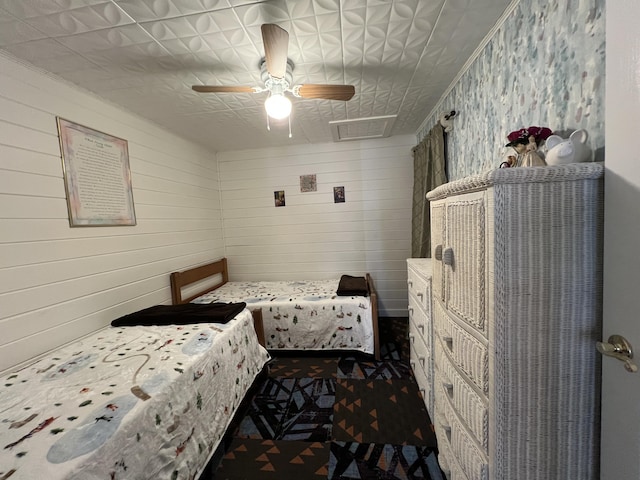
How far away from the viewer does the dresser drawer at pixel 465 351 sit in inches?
35.9

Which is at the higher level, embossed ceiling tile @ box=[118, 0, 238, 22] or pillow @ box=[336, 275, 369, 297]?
embossed ceiling tile @ box=[118, 0, 238, 22]

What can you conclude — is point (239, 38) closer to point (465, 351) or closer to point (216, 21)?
point (216, 21)

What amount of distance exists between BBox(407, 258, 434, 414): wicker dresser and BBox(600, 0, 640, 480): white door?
34.5 inches

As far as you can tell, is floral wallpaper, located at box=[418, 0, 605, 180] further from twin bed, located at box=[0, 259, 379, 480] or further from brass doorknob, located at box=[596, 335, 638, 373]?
twin bed, located at box=[0, 259, 379, 480]

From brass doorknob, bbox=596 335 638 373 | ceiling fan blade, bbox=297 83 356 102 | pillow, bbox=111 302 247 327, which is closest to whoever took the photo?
brass doorknob, bbox=596 335 638 373

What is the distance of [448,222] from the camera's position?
118cm

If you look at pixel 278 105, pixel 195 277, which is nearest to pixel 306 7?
pixel 278 105

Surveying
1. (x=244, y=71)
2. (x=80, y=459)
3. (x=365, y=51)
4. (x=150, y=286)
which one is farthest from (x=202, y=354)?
(x=365, y=51)

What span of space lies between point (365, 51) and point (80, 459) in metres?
2.39

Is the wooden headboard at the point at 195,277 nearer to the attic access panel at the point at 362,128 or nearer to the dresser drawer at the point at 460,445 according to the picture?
the attic access panel at the point at 362,128

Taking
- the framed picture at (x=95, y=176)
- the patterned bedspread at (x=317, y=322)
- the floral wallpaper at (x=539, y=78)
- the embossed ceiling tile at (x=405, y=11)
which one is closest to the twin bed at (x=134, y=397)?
the patterned bedspread at (x=317, y=322)

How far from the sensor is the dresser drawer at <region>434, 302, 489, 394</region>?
913mm

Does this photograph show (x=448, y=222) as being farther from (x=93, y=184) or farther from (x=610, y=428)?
(x=93, y=184)

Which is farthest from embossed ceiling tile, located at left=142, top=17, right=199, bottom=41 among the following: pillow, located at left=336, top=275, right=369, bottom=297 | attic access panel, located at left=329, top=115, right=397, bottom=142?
pillow, located at left=336, top=275, right=369, bottom=297
